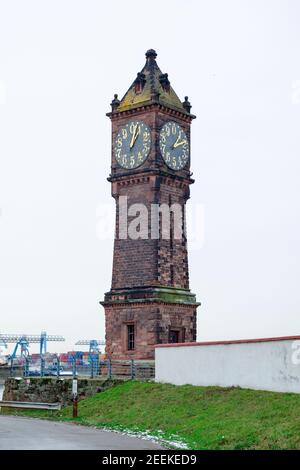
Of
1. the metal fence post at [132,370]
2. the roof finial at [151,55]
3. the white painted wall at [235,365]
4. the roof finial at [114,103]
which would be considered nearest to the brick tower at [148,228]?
the roof finial at [114,103]

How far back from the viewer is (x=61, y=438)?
81.1 feet

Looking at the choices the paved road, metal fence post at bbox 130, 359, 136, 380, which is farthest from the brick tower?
the paved road

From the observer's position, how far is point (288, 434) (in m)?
20.8

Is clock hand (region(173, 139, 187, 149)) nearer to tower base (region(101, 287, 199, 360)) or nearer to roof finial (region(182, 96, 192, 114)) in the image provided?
roof finial (region(182, 96, 192, 114))

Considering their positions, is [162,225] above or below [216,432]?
above

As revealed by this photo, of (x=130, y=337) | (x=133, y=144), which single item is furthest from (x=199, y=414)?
(x=133, y=144)

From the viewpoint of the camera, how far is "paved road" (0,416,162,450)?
22.2 meters

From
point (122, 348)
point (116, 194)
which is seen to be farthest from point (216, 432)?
point (116, 194)

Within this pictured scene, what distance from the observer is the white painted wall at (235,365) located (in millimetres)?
26984

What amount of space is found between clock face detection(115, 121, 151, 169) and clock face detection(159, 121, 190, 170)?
0.92 meters

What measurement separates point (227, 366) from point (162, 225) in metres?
14.6

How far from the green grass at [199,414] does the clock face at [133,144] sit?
13430 mm
